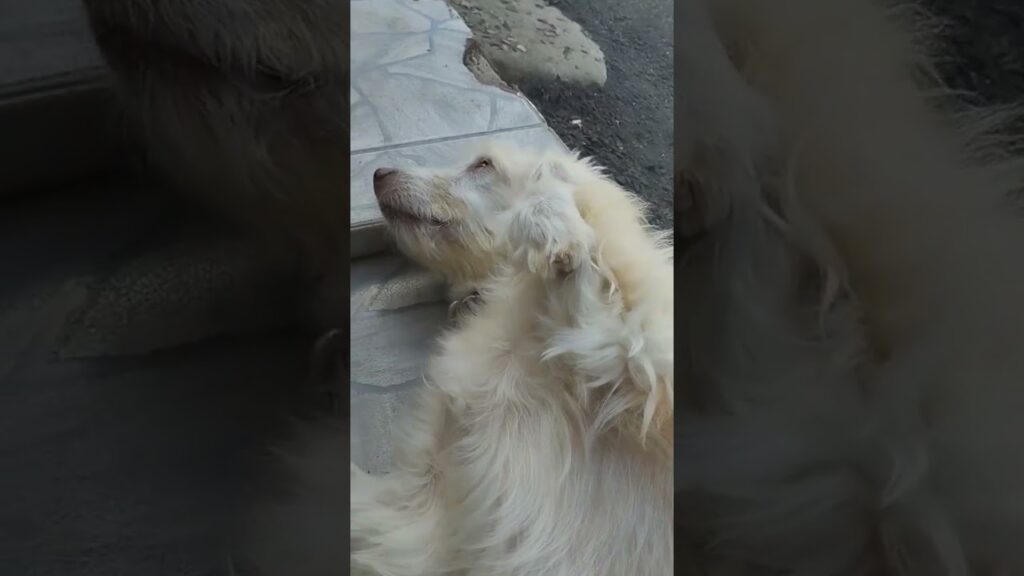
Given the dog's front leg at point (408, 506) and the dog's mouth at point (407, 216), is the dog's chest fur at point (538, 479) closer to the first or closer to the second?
the dog's front leg at point (408, 506)

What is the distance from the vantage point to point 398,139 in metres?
1.83

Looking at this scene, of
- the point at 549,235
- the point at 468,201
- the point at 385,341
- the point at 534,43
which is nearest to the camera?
the point at 549,235

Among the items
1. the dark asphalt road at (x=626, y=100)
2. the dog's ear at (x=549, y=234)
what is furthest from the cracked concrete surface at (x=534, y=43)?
the dog's ear at (x=549, y=234)

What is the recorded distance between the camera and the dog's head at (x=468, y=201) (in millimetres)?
1453

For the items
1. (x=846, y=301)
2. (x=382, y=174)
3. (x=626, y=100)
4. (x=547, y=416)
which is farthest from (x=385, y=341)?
(x=846, y=301)

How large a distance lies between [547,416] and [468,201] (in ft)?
1.52

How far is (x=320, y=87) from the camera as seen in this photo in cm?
59

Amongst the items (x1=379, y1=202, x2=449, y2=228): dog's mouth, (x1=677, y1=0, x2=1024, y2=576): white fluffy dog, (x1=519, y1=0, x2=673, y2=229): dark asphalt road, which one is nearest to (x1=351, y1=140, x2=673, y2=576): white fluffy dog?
(x1=379, y1=202, x2=449, y2=228): dog's mouth

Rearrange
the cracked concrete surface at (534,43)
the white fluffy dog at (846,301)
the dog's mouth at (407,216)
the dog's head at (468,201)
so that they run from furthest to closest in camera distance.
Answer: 1. the cracked concrete surface at (534,43)
2. the dog's mouth at (407,216)
3. the dog's head at (468,201)
4. the white fluffy dog at (846,301)

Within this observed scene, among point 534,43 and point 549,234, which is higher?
point 549,234

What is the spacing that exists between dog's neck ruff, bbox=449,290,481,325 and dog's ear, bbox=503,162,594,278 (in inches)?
7.7

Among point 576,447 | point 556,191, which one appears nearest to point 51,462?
point 576,447

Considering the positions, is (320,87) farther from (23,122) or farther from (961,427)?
(961,427)

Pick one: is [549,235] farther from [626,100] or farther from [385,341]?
[626,100]
